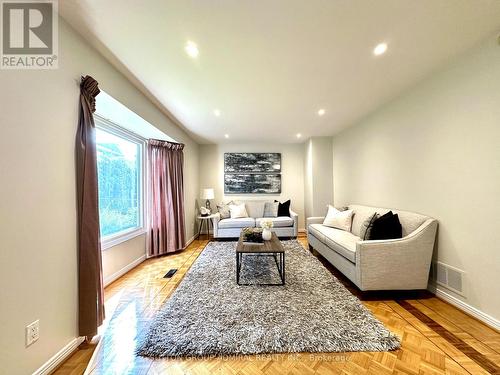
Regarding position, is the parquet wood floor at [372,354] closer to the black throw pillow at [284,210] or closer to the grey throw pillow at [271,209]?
the black throw pillow at [284,210]

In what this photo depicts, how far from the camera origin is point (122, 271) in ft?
9.91

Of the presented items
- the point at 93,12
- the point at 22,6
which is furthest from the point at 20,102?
the point at 93,12

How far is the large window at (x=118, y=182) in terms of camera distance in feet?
9.24

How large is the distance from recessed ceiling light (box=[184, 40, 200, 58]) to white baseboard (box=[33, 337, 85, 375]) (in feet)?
8.32

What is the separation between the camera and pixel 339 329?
5.82ft

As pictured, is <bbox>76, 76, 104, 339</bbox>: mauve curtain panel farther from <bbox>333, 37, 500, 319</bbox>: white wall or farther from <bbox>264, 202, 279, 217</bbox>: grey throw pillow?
<bbox>264, 202, 279, 217</bbox>: grey throw pillow

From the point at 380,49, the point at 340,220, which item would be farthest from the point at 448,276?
the point at 380,49

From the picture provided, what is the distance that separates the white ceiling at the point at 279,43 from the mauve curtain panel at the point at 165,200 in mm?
1197

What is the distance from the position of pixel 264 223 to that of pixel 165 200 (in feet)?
6.42

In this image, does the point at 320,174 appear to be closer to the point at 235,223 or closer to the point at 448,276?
the point at 235,223

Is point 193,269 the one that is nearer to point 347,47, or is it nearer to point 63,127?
point 63,127

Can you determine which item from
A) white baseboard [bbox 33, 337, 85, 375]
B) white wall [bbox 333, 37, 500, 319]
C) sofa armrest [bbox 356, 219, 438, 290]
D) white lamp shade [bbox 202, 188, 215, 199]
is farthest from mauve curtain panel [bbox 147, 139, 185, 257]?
white wall [bbox 333, 37, 500, 319]

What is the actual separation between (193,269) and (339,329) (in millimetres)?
2111

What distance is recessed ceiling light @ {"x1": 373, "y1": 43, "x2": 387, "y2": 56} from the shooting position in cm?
187
